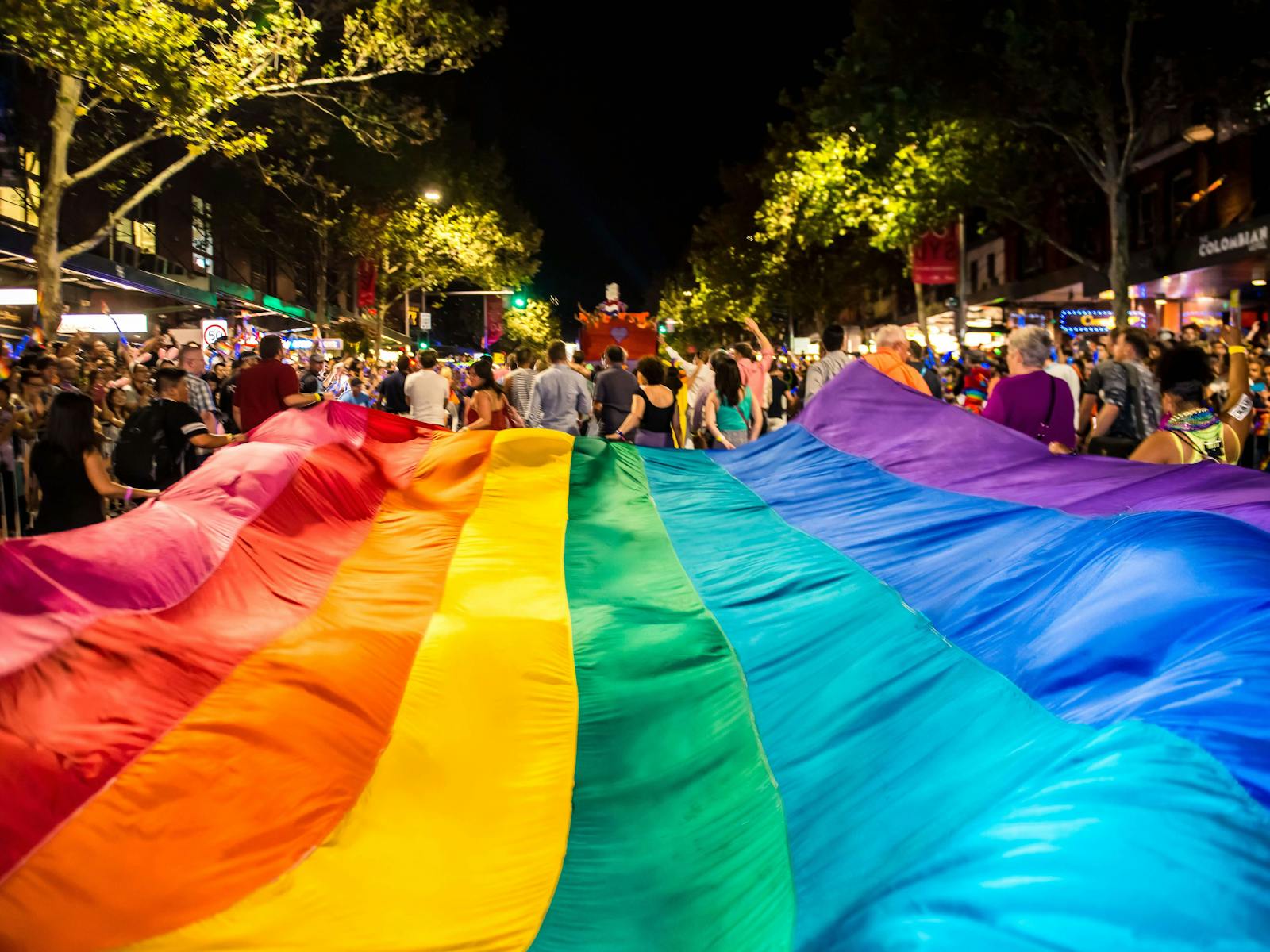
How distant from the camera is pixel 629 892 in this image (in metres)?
3.32

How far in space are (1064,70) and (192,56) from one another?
16.4 metres

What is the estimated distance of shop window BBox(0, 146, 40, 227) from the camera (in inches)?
1179

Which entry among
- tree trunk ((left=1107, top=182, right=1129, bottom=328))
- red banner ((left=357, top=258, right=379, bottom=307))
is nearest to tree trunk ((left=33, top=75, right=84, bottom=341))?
tree trunk ((left=1107, top=182, right=1129, bottom=328))

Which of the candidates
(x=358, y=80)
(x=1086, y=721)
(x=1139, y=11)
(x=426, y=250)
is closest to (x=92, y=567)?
(x=1086, y=721)

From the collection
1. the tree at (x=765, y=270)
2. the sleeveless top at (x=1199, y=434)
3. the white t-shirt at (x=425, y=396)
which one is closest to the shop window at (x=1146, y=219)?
the tree at (x=765, y=270)

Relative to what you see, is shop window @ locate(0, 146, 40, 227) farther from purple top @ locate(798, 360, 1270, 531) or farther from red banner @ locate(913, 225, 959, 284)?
red banner @ locate(913, 225, 959, 284)

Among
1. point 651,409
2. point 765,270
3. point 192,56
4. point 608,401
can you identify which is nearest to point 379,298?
point 765,270

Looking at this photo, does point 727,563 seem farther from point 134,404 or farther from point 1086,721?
point 134,404

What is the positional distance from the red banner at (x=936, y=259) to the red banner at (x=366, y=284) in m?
26.2

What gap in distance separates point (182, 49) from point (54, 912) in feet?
52.4

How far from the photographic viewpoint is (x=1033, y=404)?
7.80 m

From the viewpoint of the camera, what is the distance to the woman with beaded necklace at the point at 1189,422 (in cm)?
673

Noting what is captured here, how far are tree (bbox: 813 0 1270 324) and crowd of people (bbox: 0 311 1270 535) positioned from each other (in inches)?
237

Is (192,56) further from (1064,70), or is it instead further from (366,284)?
(366,284)
